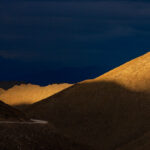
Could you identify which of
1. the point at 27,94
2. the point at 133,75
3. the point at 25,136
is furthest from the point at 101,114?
the point at 27,94

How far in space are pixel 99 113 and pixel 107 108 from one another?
1246 mm

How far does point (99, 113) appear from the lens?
43438 mm

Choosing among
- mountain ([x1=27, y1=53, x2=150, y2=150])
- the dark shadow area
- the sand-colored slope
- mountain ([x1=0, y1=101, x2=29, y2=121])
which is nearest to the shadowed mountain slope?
mountain ([x1=0, y1=101, x2=29, y2=121])

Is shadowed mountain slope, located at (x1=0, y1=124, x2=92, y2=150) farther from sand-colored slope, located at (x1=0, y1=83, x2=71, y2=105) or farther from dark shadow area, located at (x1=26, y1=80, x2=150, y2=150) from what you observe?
sand-colored slope, located at (x1=0, y1=83, x2=71, y2=105)

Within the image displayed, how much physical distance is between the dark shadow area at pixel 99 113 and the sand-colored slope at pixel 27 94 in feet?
90.0

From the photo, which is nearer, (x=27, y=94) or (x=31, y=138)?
(x=31, y=138)

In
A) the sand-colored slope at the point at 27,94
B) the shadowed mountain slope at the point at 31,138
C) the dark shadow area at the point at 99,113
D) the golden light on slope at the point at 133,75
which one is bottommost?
the sand-colored slope at the point at 27,94

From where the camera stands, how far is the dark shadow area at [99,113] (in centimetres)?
3822

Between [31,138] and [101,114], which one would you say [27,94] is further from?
[31,138]

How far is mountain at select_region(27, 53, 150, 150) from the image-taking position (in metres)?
38.4

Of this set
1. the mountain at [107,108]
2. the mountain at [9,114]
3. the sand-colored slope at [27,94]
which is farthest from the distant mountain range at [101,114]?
the sand-colored slope at [27,94]

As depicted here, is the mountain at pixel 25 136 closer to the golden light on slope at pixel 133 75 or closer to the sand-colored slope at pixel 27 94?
the golden light on slope at pixel 133 75

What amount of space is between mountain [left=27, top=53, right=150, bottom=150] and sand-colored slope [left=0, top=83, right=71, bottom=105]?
91.1ft

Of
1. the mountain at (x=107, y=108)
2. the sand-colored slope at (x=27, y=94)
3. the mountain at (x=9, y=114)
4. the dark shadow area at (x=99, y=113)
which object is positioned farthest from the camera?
the sand-colored slope at (x=27, y=94)
